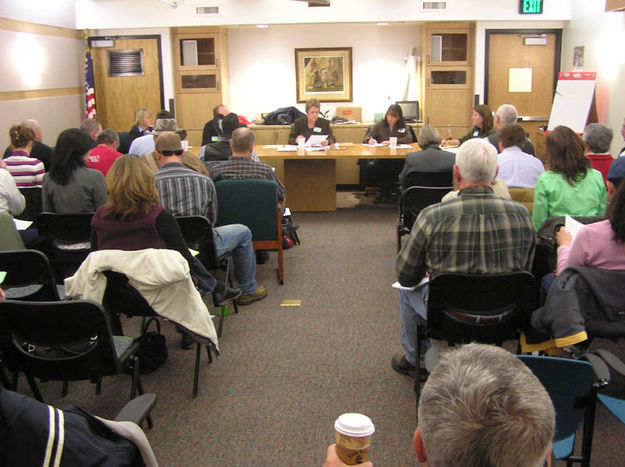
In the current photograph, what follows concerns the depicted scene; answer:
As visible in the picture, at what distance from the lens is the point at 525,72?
9.58m

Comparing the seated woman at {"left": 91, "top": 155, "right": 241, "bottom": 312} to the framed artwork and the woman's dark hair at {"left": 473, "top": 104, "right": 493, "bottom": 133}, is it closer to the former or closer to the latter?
the woman's dark hair at {"left": 473, "top": 104, "right": 493, "bottom": 133}

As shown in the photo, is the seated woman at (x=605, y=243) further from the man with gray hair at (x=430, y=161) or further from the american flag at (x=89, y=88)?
the american flag at (x=89, y=88)

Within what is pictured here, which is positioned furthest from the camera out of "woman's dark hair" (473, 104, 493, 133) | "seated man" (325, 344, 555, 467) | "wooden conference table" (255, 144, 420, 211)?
"wooden conference table" (255, 144, 420, 211)

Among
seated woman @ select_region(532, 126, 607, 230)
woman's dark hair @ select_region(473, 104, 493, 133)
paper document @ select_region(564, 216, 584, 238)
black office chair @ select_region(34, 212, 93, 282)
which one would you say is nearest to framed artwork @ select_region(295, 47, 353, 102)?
woman's dark hair @ select_region(473, 104, 493, 133)

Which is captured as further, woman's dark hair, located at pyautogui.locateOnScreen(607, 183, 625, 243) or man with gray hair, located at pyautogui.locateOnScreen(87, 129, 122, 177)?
man with gray hair, located at pyautogui.locateOnScreen(87, 129, 122, 177)

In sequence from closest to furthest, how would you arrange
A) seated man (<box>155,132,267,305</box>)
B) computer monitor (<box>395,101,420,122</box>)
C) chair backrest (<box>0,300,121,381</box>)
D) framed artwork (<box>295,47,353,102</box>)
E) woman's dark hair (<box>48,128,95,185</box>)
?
chair backrest (<box>0,300,121,381</box>) → seated man (<box>155,132,267,305</box>) → woman's dark hair (<box>48,128,95,185</box>) → computer monitor (<box>395,101,420,122</box>) → framed artwork (<box>295,47,353,102</box>)

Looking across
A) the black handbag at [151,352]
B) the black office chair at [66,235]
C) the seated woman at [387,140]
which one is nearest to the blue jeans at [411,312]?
the black handbag at [151,352]

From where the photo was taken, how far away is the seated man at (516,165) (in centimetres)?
460

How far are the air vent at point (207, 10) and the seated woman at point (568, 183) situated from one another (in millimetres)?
6874

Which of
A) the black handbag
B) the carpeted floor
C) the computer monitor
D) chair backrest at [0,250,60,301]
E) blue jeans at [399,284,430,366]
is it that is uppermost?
Result: the computer monitor

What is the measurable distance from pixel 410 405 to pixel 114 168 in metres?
1.93

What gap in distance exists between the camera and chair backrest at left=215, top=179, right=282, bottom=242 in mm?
4766

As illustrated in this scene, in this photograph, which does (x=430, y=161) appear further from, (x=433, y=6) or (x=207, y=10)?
(x=207, y=10)

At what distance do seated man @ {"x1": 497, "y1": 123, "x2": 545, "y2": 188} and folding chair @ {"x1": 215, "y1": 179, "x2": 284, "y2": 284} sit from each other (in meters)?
1.72
